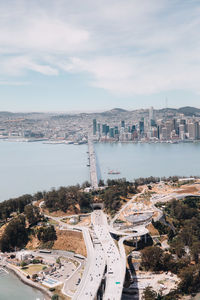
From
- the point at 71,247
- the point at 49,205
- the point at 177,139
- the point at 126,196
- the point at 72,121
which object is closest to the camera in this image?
the point at 71,247

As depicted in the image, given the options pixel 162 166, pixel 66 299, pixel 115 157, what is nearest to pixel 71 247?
pixel 66 299

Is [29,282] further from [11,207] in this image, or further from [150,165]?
[150,165]

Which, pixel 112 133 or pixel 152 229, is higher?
pixel 112 133

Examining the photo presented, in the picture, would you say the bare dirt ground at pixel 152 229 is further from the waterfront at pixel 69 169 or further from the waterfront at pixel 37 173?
the waterfront at pixel 69 169

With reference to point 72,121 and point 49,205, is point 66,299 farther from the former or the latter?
→ point 72,121

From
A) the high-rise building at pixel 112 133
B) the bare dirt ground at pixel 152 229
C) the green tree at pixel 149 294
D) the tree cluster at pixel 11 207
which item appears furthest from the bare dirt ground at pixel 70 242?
the high-rise building at pixel 112 133

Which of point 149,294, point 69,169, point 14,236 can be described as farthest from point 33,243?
point 69,169

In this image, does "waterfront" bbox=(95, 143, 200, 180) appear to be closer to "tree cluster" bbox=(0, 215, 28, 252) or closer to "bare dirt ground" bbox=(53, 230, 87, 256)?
"bare dirt ground" bbox=(53, 230, 87, 256)
